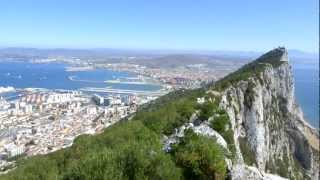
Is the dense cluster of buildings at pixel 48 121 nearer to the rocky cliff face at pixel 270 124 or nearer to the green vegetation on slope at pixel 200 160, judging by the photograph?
the rocky cliff face at pixel 270 124

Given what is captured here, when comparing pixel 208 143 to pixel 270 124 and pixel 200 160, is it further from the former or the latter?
pixel 270 124

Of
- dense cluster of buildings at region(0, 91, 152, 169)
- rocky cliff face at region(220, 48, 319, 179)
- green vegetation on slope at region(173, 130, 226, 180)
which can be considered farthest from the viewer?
dense cluster of buildings at region(0, 91, 152, 169)

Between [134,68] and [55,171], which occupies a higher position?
[55,171]

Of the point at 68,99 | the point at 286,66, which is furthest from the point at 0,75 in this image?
the point at 286,66

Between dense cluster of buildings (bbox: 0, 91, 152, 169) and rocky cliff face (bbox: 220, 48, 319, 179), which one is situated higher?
rocky cliff face (bbox: 220, 48, 319, 179)

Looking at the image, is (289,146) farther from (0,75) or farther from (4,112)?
(0,75)

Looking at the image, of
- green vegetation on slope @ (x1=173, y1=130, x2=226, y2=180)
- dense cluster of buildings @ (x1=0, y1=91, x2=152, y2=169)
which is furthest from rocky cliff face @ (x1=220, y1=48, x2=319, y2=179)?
dense cluster of buildings @ (x1=0, y1=91, x2=152, y2=169)

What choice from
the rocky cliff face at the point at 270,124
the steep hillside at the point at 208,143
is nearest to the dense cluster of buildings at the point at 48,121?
the steep hillside at the point at 208,143

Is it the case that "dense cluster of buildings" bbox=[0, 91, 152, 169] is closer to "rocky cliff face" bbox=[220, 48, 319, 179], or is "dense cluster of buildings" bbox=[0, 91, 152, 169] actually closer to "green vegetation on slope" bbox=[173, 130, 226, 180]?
"rocky cliff face" bbox=[220, 48, 319, 179]
